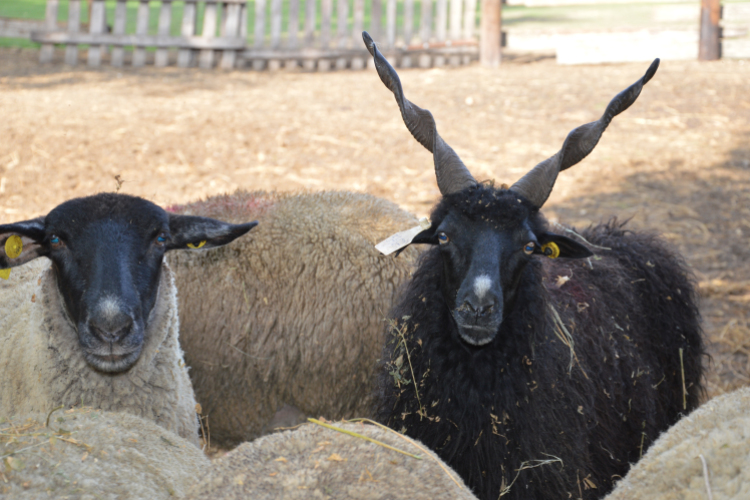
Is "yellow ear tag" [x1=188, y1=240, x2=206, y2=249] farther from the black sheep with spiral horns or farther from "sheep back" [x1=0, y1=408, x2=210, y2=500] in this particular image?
"sheep back" [x1=0, y1=408, x2=210, y2=500]

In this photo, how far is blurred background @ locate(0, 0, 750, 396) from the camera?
25.2 feet

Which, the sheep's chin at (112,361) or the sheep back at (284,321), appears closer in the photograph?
the sheep's chin at (112,361)

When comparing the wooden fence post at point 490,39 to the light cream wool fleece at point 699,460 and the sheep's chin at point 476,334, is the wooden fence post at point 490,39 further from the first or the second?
the light cream wool fleece at point 699,460

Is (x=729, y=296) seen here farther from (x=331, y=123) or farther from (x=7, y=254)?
(x=331, y=123)

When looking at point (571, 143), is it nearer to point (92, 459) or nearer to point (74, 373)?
point (92, 459)

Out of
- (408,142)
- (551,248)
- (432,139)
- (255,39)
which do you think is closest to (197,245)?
(432,139)

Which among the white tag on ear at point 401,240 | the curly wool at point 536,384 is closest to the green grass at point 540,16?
the curly wool at point 536,384

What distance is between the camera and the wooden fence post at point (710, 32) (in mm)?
13437

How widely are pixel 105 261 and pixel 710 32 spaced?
14243 mm

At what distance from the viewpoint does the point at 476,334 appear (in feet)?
10.0

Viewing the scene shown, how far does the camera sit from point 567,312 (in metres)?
3.64

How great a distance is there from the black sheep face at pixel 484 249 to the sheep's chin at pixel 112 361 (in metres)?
1.55

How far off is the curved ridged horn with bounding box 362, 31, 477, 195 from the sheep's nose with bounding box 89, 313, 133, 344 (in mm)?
1695

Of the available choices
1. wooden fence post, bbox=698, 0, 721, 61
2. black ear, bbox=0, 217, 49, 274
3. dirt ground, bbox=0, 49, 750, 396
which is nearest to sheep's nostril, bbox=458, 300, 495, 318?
black ear, bbox=0, 217, 49, 274
